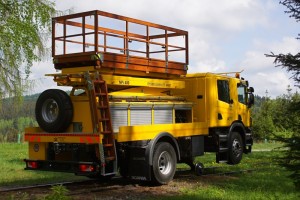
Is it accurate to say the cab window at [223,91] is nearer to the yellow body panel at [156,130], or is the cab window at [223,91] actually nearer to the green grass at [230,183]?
the yellow body panel at [156,130]

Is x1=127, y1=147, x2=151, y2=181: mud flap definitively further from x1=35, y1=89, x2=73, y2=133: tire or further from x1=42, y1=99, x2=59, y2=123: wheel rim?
x1=42, y1=99, x2=59, y2=123: wheel rim

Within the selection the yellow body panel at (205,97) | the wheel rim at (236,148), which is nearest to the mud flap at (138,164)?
the yellow body panel at (205,97)

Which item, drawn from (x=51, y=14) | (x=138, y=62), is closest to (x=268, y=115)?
(x=51, y=14)

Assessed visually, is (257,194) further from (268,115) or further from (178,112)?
(268,115)

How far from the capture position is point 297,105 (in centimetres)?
709

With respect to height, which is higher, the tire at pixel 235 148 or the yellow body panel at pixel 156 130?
the yellow body panel at pixel 156 130

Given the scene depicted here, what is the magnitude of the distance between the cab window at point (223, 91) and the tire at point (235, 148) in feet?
3.88

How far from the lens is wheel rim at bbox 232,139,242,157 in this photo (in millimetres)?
14707

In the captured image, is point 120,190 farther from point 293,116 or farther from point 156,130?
point 293,116

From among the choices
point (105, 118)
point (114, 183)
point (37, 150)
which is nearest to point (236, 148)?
point (114, 183)

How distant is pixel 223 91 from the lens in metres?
14.6

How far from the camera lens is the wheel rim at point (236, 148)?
14707 millimetres

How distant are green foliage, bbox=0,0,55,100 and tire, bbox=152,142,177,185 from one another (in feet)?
23.1

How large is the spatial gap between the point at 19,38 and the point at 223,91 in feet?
23.4
